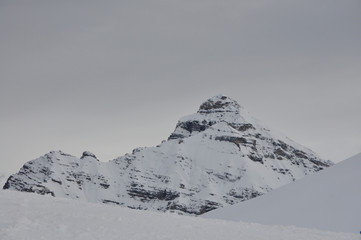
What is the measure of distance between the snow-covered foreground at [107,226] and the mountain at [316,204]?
8.00m

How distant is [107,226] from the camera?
1245 centimetres

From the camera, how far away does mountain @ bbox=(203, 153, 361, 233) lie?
21641 mm

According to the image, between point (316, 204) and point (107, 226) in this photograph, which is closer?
point (107, 226)

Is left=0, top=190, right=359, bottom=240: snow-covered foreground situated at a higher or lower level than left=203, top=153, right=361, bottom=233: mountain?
lower

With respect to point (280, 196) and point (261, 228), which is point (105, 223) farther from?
point (280, 196)

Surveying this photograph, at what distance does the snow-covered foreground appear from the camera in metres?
11.5

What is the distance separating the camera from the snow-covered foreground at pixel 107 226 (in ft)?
37.8

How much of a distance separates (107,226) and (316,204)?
46.6 ft

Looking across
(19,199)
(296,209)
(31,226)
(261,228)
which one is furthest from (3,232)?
(296,209)

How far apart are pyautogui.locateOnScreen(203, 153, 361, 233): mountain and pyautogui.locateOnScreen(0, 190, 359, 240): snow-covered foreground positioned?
8.00 m

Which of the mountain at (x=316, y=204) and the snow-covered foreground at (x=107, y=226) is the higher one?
the mountain at (x=316, y=204)

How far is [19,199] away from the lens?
16.0 metres

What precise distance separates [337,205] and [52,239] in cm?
1560

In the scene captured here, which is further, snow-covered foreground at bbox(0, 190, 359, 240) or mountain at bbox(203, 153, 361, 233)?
mountain at bbox(203, 153, 361, 233)
